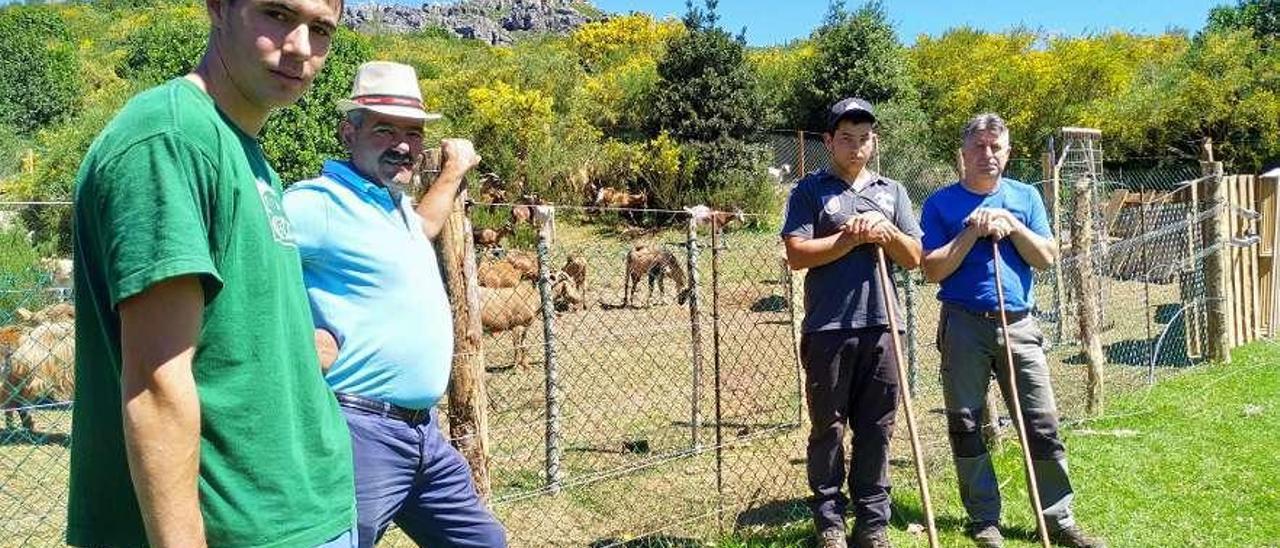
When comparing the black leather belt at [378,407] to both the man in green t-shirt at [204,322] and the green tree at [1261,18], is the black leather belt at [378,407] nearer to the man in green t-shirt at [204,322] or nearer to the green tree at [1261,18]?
the man in green t-shirt at [204,322]

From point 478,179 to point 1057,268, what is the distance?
13.2 metres

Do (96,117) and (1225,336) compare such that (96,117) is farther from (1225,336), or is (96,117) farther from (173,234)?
(173,234)

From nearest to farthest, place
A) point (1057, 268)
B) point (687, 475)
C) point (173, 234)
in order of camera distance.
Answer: point (173, 234), point (687, 475), point (1057, 268)

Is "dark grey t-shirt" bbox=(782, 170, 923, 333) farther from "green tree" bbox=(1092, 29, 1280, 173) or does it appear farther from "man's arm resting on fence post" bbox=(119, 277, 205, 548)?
"green tree" bbox=(1092, 29, 1280, 173)

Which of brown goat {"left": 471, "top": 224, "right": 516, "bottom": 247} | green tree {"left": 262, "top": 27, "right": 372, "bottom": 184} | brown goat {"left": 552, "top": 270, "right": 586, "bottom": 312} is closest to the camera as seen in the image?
brown goat {"left": 552, "top": 270, "right": 586, "bottom": 312}

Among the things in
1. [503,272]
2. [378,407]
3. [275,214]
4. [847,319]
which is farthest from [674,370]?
[275,214]

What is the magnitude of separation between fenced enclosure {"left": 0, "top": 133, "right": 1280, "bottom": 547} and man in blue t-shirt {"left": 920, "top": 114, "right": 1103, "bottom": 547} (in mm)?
541

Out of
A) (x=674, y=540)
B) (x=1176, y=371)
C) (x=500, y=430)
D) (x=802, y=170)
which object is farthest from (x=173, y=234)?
(x=802, y=170)

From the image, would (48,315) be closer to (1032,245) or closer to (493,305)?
(493,305)

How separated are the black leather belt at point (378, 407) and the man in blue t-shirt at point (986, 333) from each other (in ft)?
8.91

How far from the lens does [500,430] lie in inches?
290

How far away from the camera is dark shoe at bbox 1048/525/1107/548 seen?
460 cm

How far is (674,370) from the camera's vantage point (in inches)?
380

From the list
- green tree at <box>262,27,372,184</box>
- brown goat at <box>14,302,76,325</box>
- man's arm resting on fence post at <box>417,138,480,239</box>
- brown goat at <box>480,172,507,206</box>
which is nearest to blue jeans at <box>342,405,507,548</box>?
man's arm resting on fence post at <box>417,138,480,239</box>
